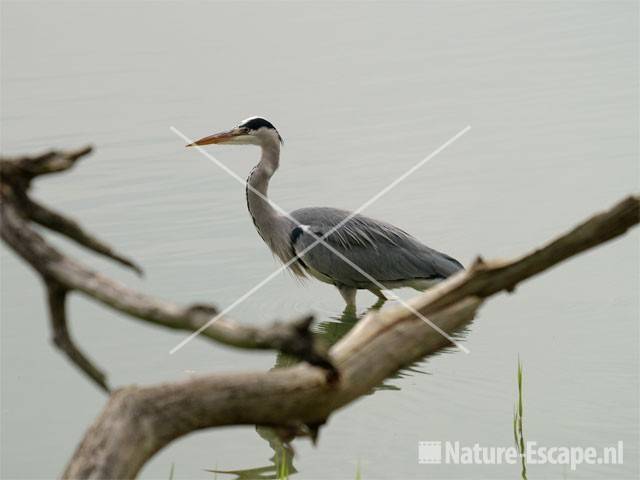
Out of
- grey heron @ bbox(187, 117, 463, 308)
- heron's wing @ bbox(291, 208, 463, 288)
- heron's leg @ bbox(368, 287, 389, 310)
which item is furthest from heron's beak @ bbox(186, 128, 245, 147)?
heron's leg @ bbox(368, 287, 389, 310)

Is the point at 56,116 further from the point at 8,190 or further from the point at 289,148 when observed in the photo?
the point at 8,190

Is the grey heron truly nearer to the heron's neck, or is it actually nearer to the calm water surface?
the heron's neck

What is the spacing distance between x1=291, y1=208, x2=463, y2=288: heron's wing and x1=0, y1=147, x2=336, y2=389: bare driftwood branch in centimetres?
498

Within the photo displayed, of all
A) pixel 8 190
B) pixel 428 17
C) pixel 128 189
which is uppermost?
pixel 428 17

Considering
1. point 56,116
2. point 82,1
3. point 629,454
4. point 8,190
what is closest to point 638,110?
point 56,116

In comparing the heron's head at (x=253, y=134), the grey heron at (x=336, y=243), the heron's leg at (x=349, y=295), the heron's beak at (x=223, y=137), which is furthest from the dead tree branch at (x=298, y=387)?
the heron's head at (x=253, y=134)

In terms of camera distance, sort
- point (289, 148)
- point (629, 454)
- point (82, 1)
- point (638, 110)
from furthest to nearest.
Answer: point (82, 1) < point (638, 110) < point (289, 148) < point (629, 454)

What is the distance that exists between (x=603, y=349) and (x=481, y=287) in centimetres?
392

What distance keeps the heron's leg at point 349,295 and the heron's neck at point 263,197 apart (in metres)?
0.56

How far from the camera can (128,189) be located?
9.35 m

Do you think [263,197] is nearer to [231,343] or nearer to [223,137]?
[223,137]

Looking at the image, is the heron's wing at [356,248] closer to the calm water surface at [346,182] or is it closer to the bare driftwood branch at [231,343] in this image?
the calm water surface at [346,182]

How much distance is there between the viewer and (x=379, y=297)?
317 inches

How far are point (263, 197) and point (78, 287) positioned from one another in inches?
218
